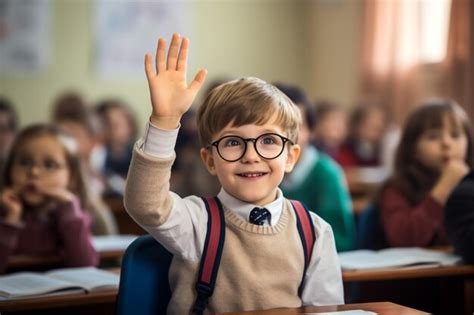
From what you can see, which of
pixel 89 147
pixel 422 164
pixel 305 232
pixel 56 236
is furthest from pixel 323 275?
pixel 89 147

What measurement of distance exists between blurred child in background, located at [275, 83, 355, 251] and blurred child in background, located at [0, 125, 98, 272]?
3.05 feet

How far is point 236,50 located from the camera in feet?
29.7

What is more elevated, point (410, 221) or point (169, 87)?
point (169, 87)

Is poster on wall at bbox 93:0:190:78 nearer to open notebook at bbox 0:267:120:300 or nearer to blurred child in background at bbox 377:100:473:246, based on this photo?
blurred child in background at bbox 377:100:473:246

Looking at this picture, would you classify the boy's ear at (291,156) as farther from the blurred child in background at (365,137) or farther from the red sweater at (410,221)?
the blurred child in background at (365,137)

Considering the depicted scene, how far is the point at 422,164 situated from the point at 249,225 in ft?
4.47

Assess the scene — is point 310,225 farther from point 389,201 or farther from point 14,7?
point 14,7

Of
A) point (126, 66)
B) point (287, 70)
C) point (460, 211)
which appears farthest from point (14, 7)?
point (460, 211)

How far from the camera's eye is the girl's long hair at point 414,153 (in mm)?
2998

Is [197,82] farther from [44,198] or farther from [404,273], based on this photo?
[44,198]

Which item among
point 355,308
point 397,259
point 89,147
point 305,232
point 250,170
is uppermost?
point 250,170

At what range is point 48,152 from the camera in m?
3.12

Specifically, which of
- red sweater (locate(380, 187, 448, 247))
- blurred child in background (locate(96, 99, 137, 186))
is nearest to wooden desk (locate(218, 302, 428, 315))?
red sweater (locate(380, 187, 448, 247))

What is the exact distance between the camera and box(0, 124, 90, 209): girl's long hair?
3123mm
